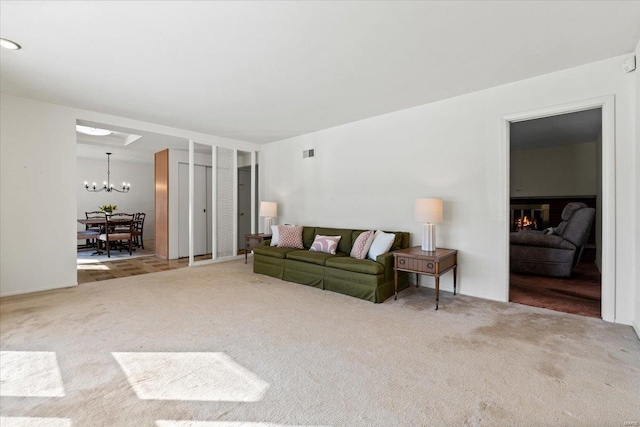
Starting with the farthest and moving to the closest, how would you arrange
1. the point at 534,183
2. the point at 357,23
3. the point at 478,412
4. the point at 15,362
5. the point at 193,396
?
1. the point at 534,183
2. the point at 357,23
3. the point at 15,362
4. the point at 193,396
5. the point at 478,412

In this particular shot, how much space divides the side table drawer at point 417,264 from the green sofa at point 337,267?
0.17 metres

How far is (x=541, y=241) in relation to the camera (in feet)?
14.8

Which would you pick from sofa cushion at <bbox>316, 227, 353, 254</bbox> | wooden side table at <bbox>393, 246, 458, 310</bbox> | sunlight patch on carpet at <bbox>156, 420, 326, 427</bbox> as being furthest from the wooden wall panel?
sunlight patch on carpet at <bbox>156, 420, 326, 427</bbox>

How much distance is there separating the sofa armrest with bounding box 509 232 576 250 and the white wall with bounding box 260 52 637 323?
1.67 meters

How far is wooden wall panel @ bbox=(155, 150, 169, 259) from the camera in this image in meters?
6.37

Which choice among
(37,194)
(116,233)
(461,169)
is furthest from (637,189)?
(116,233)

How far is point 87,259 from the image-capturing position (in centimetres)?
631

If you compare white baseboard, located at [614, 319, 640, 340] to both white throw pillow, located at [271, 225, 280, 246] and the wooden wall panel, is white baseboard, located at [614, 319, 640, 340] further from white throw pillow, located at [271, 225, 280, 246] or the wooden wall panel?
the wooden wall panel

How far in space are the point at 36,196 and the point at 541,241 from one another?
23.2 feet

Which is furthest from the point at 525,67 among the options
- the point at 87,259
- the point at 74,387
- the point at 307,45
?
the point at 87,259

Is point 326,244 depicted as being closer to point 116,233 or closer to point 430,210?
point 430,210

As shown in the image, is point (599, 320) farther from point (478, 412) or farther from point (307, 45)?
point (307, 45)

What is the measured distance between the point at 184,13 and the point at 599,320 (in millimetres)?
4379

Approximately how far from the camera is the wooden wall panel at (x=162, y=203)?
6367mm
